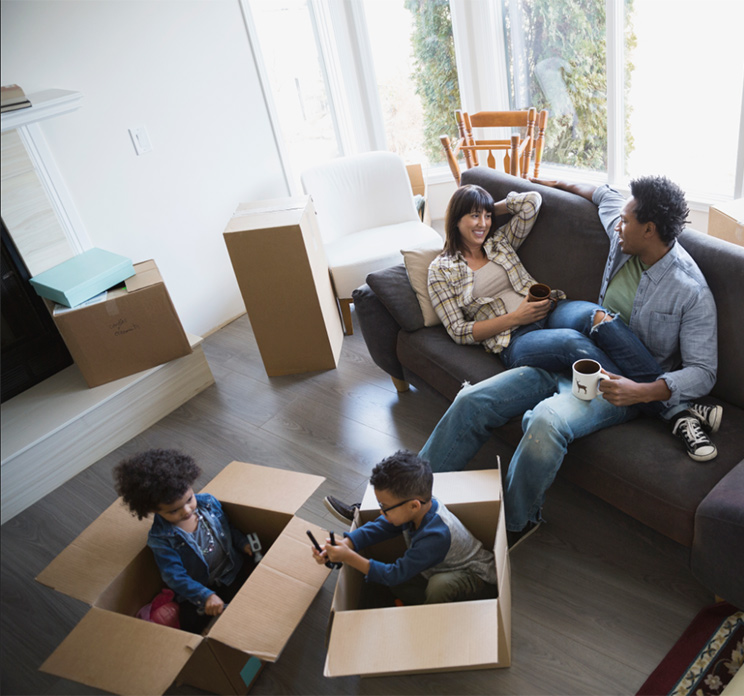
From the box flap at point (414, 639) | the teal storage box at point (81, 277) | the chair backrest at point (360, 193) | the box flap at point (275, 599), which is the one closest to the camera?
the box flap at point (414, 639)

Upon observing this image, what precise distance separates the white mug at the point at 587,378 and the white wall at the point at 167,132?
2062mm

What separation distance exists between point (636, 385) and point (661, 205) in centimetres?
50

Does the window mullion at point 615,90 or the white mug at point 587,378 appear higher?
the window mullion at point 615,90

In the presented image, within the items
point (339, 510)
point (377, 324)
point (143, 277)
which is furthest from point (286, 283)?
point (339, 510)

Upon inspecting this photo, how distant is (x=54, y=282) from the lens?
94.3 inches

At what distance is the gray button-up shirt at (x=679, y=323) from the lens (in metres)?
1.62

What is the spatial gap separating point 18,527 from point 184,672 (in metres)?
1.08

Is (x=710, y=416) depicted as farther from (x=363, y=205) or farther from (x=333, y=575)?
(x=363, y=205)

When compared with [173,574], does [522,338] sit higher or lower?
higher

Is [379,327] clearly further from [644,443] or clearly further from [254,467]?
[644,443]

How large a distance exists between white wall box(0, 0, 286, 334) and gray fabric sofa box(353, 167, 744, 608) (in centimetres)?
129

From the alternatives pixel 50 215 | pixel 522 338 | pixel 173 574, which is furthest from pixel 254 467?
pixel 50 215

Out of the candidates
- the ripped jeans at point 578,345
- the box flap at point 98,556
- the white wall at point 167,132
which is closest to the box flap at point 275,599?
the box flap at point 98,556

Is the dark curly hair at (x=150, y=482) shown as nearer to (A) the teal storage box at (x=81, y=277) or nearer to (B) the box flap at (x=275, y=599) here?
(B) the box flap at (x=275, y=599)
